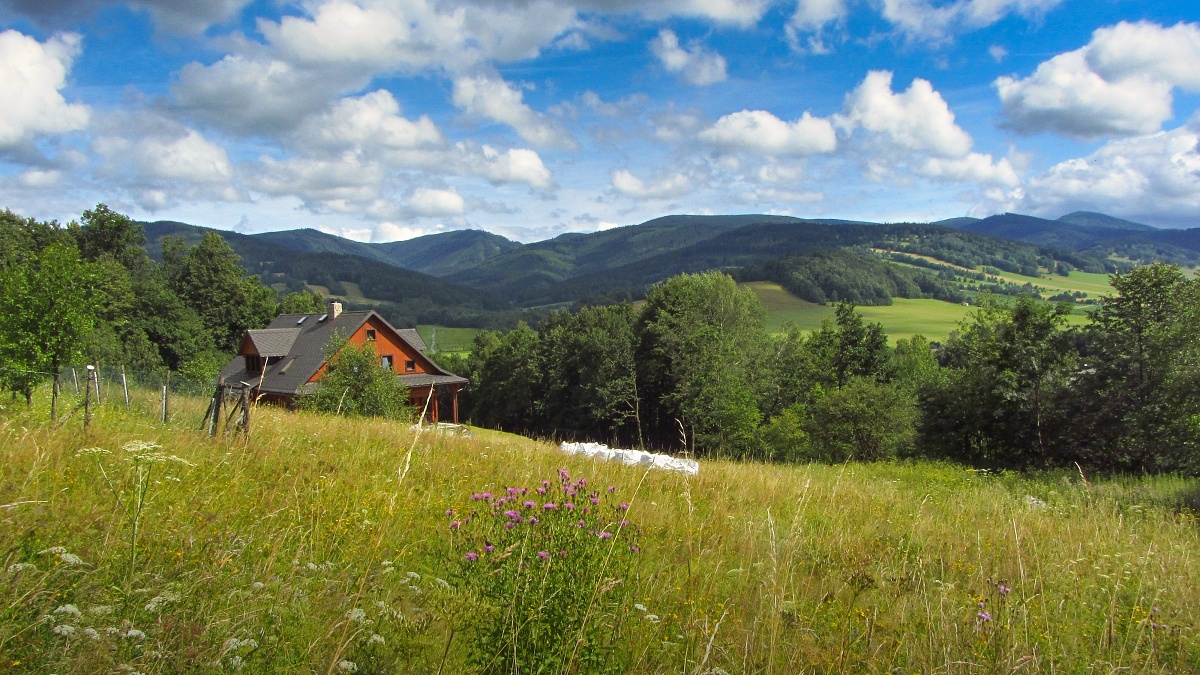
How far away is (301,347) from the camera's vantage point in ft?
146

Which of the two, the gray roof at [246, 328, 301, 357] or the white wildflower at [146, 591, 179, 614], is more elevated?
the white wildflower at [146, 591, 179, 614]

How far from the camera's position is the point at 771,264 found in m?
173

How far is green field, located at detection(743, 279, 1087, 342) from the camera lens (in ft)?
389

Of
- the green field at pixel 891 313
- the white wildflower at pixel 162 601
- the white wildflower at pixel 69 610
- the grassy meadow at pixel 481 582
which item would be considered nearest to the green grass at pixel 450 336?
the green field at pixel 891 313

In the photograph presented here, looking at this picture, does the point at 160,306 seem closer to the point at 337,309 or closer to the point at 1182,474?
the point at 337,309

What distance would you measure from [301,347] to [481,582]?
46.2m

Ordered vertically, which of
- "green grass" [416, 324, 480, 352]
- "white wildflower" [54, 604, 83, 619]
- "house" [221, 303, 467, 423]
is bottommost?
"green grass" [416, 324, 480, 352]

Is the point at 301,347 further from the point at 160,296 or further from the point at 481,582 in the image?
the point at 481,582

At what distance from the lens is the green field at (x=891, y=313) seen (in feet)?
389

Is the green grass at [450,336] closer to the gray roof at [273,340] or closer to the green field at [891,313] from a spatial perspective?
the green field at [891,313]

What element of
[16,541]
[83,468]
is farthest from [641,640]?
[83,468]

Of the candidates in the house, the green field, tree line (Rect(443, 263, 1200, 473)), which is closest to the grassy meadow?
tree line (Rect(443, 263, 1200, 473))

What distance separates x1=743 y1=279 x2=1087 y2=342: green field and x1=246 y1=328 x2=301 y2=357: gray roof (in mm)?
82295

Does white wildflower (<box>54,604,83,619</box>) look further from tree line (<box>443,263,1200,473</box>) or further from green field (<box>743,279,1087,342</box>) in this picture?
green field (<box>743,279,1087,342</box>)
